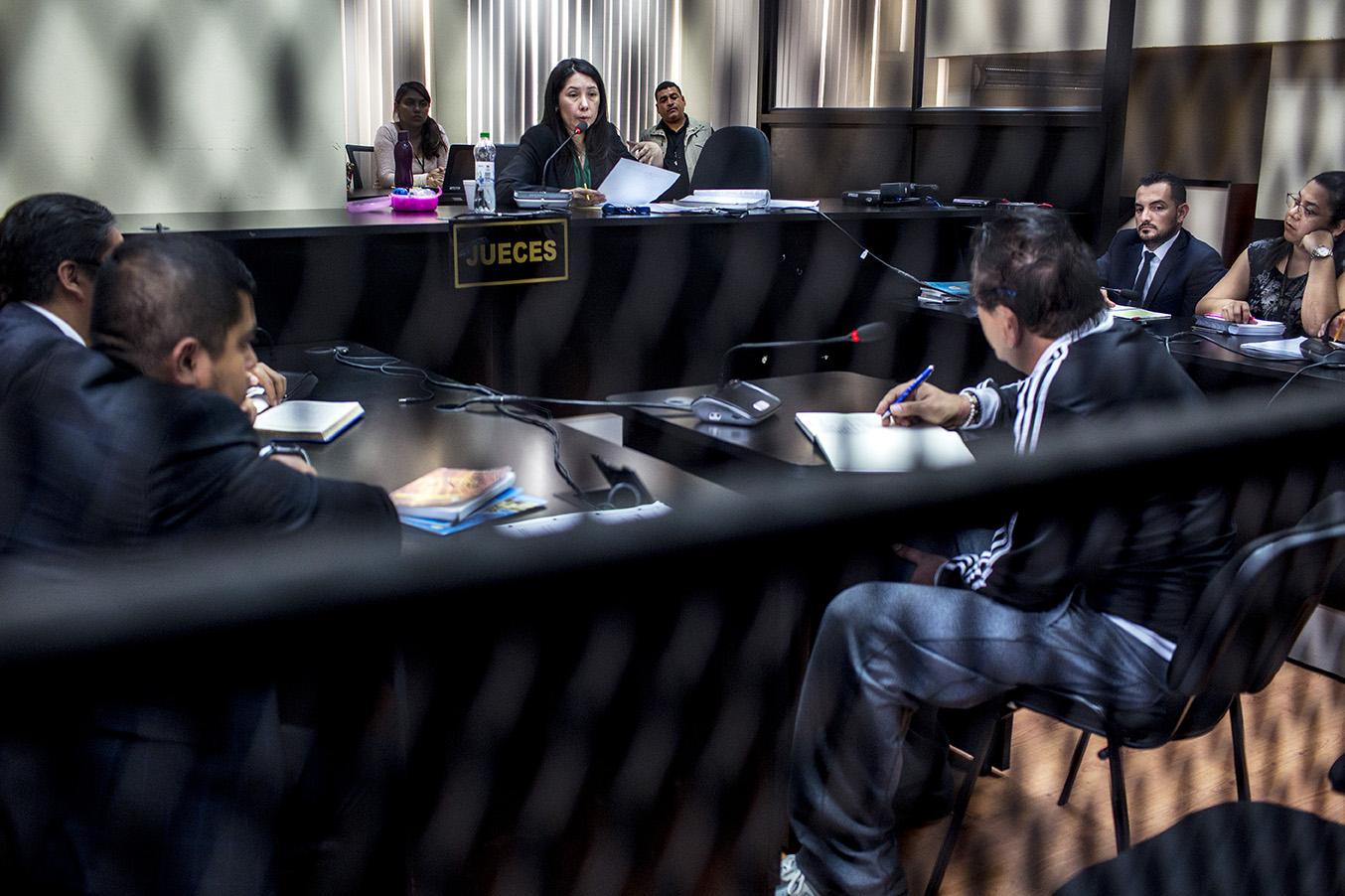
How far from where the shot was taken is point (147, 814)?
2.21ft

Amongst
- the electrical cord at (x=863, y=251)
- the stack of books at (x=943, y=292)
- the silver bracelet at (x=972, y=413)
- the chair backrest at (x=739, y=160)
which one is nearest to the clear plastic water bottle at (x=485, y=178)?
the electrical cord at (x=863, y=251)

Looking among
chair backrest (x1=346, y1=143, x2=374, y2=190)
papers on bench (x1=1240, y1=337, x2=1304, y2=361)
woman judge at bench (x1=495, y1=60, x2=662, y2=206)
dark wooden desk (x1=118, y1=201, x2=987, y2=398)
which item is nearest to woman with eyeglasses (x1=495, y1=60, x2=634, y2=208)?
woman judge at bench (x1=495, y1=60, x2=662, y2=206)

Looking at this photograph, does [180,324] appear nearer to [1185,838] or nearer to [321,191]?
[1185,838]

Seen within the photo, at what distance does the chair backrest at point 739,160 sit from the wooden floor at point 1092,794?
9.03 ft

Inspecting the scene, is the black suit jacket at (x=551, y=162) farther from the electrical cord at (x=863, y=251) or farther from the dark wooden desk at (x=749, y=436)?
the dark wooden desk at (x=749, y=436)

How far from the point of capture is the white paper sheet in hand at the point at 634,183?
3840 mm

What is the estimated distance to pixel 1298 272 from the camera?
3451mm

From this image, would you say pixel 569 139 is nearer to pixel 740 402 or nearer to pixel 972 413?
pixel 740 402

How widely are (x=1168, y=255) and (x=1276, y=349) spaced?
36.7 inches

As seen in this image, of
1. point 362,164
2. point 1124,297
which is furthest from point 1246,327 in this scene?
point 362,164

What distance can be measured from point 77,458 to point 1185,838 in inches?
43.4

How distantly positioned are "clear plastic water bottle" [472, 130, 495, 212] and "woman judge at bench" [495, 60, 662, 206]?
0.63 m

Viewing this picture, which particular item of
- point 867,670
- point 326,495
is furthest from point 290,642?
point 867,670

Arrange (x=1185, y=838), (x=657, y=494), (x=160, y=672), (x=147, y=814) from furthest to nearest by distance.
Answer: (x=657, y=494)
(x=1185, y=838)
(x=147, y=814)
(x=160, y=672)
